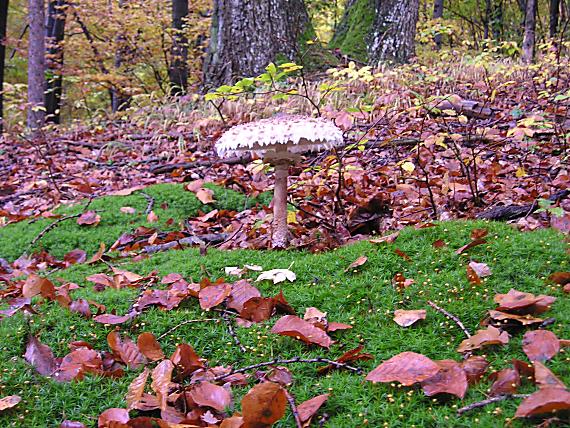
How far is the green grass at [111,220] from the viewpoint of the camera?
448 cm

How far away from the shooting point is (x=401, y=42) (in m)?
10.5

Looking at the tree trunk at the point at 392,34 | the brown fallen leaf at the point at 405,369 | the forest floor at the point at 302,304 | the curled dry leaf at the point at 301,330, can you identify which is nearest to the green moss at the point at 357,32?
the tree trunk at the point at 392,34

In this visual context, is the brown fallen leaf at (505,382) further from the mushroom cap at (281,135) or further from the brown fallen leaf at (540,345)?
the mushroom cap at (281,135)

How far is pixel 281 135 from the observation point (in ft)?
8.84

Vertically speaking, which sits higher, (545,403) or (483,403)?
(545,403)

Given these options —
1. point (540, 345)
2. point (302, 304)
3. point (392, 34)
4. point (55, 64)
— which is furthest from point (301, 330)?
point (55, 64)

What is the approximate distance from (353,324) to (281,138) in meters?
1.07

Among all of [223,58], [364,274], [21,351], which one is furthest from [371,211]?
[223,58]

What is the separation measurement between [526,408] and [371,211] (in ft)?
7.34

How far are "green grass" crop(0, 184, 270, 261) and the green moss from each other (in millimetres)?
6782

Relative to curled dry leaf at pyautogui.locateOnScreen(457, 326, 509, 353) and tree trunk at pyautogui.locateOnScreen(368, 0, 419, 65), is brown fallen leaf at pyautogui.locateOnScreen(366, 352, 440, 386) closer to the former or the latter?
curled dry leaf at pyautogui.locateOnScreen(457, 326, 509, 353)

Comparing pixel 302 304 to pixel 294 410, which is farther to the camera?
pixel 302 304

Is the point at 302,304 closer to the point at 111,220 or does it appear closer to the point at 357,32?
the point at 111,220

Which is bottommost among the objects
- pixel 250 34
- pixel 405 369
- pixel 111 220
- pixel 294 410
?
pixel 111 220
